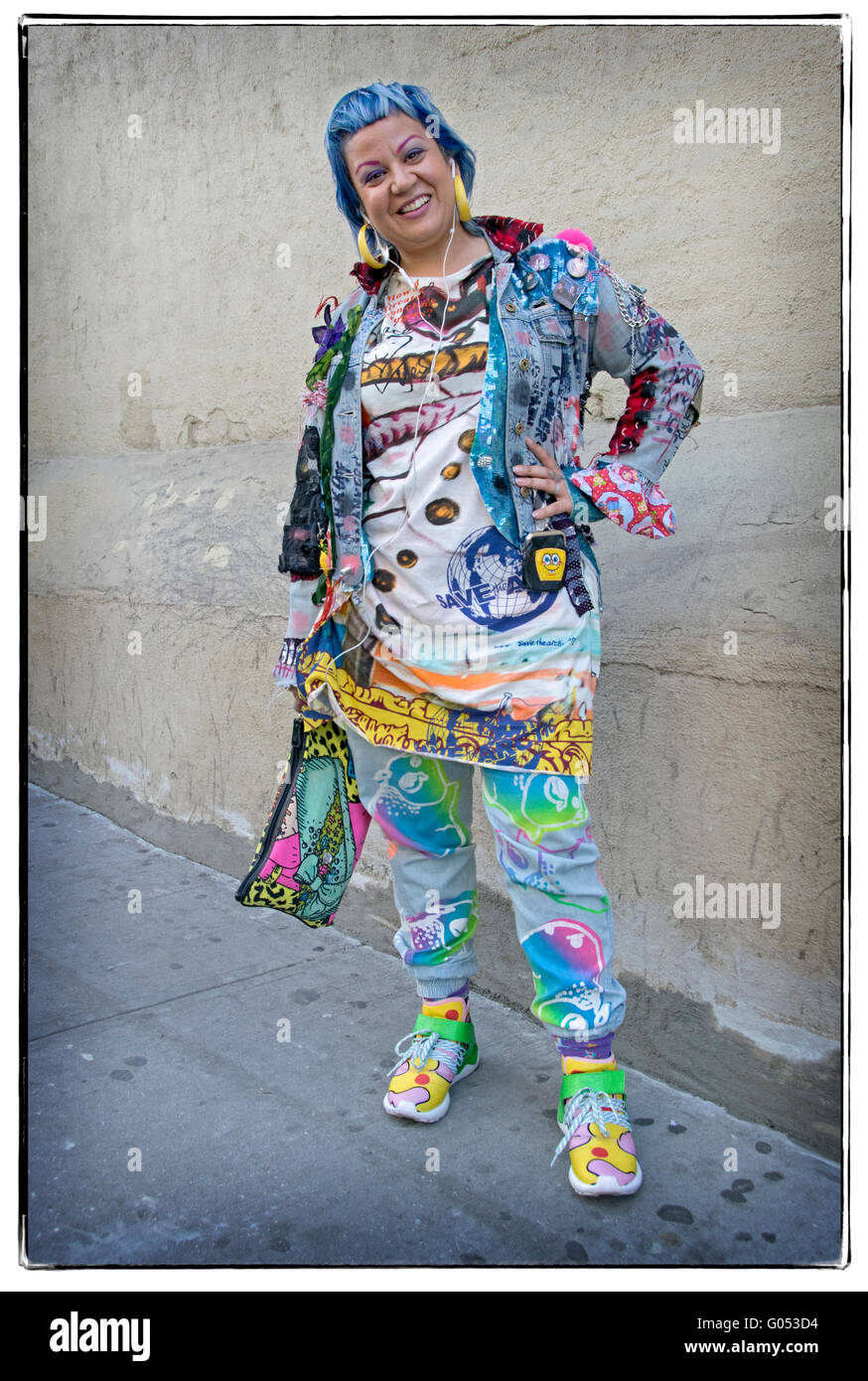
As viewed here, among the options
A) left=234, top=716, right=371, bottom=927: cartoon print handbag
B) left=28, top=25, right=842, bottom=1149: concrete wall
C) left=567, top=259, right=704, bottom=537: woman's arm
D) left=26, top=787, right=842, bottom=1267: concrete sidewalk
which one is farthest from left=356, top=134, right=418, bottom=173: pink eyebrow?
left=26, top=787, right=842, bottom=1267: concrete sidewalk

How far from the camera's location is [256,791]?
3744mm

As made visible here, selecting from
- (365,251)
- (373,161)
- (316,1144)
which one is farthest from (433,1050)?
(373,161)

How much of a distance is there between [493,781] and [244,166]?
2.61m

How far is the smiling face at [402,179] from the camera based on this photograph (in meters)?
1.99

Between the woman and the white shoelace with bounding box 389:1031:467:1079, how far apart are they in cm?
34

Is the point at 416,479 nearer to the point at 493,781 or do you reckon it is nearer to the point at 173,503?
the point at 493,781

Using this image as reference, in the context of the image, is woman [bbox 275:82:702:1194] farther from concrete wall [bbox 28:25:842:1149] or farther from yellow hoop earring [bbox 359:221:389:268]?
concrete wall [bbox 28:25:842:1149]

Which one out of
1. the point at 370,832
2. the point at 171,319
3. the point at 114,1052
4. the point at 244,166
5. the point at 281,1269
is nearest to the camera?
the point at 281,1269

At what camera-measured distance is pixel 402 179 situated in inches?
78.1

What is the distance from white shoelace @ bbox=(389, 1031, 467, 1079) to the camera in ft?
7.95

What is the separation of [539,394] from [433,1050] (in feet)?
4.61

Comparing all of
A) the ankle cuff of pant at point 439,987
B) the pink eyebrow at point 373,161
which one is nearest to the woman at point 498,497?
the pink eyebrow at point 373,161
